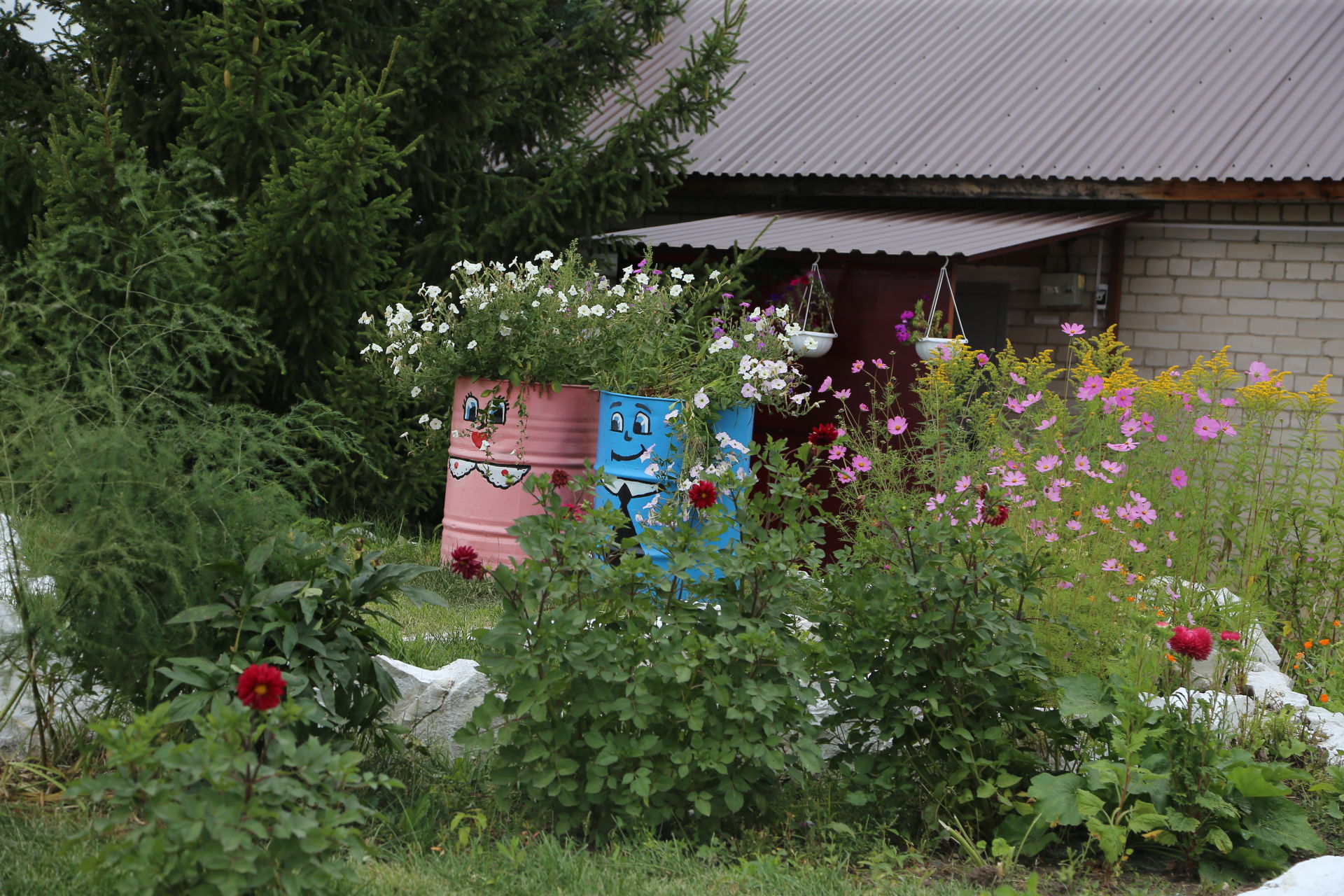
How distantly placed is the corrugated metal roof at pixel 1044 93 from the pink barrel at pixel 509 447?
4.75 m

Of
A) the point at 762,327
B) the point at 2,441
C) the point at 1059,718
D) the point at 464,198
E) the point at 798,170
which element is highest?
the point at 798,170

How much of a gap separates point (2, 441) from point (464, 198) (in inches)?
183

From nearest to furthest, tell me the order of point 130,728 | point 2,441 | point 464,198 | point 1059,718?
point 130,728
point 2,441
point 1059,718
point 464,198

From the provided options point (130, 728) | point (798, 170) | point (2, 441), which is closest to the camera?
point (130, 728)

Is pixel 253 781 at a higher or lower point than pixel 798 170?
lower

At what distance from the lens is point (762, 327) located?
17.7 feet

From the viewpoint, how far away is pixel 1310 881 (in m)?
2.65

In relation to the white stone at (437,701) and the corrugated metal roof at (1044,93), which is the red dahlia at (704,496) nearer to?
the white stone at (437,701)

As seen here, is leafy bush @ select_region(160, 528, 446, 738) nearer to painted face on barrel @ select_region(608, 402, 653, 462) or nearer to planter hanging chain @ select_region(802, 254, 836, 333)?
painted face on barrel @ select_region(608, 402, 653, 462)

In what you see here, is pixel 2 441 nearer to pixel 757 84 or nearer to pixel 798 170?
pixel 798 170

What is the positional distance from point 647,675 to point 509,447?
249cm

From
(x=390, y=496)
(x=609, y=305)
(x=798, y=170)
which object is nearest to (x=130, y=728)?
(x=609, y=305)

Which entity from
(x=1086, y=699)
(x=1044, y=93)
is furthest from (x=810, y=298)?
(x=1086, y=699)

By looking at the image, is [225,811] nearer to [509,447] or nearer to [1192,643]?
[1192,643]
